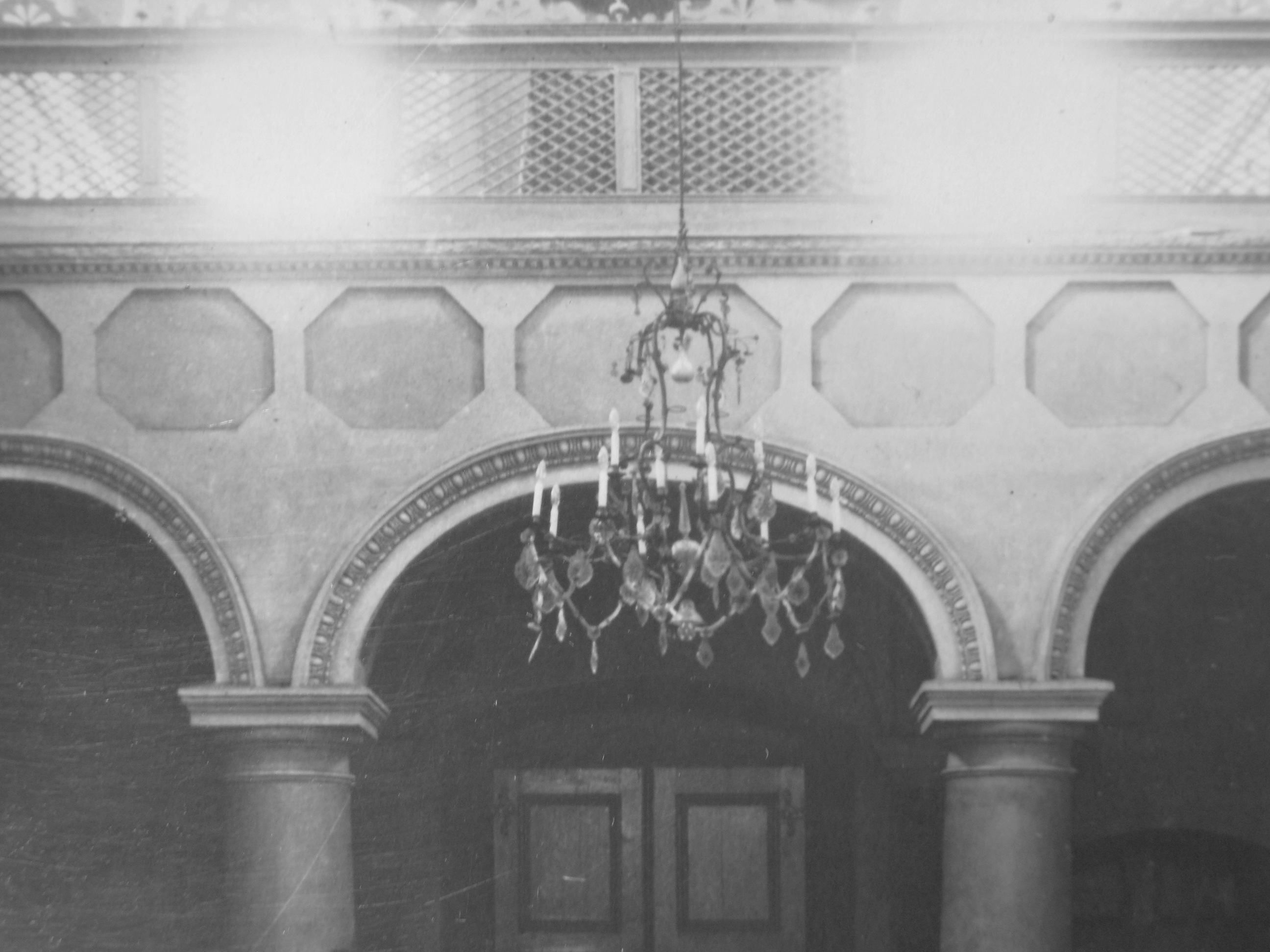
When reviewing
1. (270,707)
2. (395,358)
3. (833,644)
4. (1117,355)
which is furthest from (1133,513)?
(270,707)

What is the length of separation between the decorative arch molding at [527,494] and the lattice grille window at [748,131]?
1182mm

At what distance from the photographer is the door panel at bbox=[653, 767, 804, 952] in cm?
976

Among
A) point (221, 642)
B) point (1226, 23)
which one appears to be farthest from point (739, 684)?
point (1226, 23)

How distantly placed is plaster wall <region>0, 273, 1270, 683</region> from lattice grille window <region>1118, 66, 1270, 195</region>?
1.58ft

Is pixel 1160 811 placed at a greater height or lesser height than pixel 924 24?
lesser

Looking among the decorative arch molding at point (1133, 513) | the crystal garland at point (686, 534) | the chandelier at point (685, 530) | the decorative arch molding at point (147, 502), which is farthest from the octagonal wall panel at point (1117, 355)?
the decorative arch molding at point (147, 502)

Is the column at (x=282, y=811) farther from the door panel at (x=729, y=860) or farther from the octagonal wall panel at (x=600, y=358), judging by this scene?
the door panel at (x=729, y=860)

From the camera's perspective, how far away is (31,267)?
8.16m

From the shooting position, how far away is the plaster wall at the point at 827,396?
8.15 meters

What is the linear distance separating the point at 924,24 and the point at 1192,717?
3.82 metres

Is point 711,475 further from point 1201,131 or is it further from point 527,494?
point 1201,131

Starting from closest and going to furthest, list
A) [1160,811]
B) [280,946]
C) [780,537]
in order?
[280,946] → [780,537] → [1160,811]

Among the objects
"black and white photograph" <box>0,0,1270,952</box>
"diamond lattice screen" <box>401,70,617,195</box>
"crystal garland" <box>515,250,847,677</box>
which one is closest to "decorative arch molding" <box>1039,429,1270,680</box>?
"black and white photograph" <box>0,0,1270,952</box>

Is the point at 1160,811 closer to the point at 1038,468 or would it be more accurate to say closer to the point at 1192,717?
the point at 1192,717
